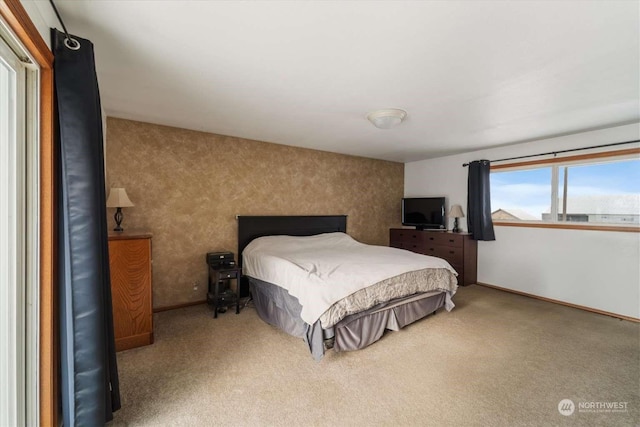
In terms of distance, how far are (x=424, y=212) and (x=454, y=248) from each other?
0.98 m

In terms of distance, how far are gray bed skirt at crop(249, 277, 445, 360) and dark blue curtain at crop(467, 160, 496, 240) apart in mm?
1814

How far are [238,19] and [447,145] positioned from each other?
3.71m

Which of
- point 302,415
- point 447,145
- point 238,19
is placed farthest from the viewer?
point 447,145

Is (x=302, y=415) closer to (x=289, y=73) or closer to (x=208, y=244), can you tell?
(x=289, y=73)

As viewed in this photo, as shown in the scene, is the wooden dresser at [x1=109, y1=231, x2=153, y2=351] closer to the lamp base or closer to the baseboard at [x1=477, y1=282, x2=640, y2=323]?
the lamp base

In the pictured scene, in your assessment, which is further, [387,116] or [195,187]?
[195,187]

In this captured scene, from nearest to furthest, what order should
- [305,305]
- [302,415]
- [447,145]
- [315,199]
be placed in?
[302,415] → [305,305] → [447,145] → [315,199]

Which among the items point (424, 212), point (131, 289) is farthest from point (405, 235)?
point (131, 289)

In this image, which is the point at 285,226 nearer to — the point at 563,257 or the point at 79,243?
the point at 79,243

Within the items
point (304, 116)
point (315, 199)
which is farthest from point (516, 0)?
point (315, 199)

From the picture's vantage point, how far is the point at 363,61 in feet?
6.14

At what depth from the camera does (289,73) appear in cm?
204

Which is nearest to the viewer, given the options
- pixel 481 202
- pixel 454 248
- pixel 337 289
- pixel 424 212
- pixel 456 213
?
pixel 337 289

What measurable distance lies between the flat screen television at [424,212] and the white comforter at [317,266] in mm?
1876
